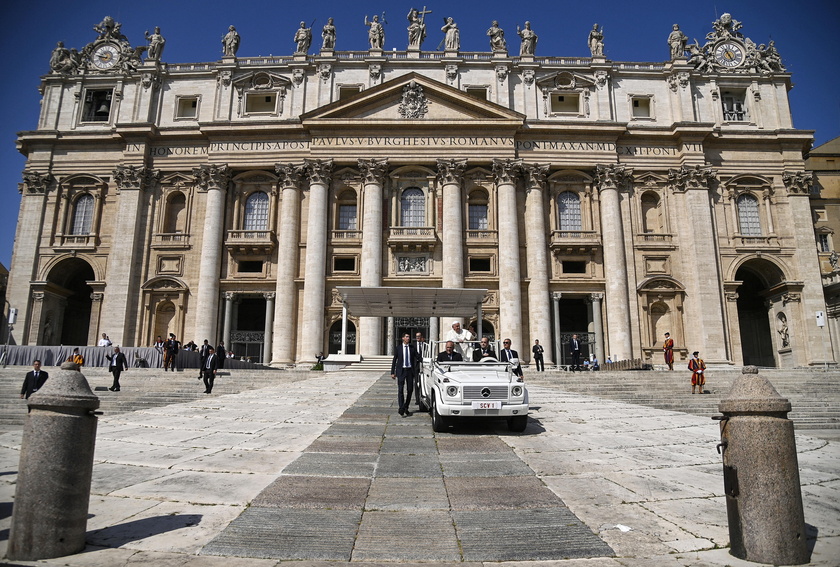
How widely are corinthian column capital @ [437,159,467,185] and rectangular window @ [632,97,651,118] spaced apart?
44.9 feet

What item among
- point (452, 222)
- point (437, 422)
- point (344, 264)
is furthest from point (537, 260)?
point (437, 422)

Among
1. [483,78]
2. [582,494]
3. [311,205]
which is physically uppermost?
[483,78]

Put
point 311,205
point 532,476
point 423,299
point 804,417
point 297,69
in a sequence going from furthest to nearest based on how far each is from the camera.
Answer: point 297,69, point 311,205, point 423,299, point 804,417, point 532,476

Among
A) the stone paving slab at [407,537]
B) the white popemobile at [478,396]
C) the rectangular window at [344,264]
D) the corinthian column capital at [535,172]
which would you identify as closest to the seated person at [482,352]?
the white popemobile at [478,396]

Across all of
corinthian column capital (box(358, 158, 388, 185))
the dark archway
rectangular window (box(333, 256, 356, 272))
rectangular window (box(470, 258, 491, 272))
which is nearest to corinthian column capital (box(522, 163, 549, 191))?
rectangular window (box(470, 258, 491, 272))

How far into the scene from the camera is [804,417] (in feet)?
51.4

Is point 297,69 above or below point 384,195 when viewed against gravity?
above

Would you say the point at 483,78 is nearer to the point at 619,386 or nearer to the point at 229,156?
the point at 229,156

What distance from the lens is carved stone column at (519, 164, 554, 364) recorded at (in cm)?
3384

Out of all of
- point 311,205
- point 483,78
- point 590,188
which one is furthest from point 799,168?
point 311,205

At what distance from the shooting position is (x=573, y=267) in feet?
119

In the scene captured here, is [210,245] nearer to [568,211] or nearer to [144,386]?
[144,386]

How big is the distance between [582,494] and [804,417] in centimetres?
1307

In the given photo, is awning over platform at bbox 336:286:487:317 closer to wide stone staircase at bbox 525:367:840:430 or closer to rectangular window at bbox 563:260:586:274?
wide stone staircase at bbox 525:367:840:430
